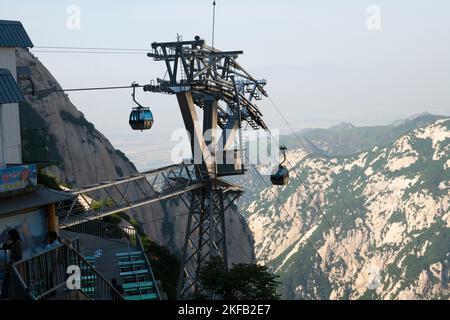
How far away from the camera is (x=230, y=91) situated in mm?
40688

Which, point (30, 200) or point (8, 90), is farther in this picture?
point (8, 90)

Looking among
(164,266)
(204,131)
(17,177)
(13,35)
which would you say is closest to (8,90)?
(17,177)

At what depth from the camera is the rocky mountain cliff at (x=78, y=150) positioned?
91.1 meters

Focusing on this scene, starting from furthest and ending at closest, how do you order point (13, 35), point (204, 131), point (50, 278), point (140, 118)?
point (204, 131), point (140, 118), point (13, 35), point (50, 278)

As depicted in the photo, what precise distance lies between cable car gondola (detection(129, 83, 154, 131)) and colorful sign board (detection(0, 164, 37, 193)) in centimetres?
1016

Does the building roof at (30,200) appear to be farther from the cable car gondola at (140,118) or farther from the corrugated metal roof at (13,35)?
the cable car gondola at (140,118)

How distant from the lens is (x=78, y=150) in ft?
312

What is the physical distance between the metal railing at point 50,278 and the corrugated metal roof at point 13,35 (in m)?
8.96

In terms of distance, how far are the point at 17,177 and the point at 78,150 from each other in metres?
73.9

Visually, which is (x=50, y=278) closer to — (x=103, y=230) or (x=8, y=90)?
(x=8, y=90)

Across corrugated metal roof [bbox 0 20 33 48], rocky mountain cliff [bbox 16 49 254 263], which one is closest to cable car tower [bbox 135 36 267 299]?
corrugated metal roof [bbox 0 20 33 48]

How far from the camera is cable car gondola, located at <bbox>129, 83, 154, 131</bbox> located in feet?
108

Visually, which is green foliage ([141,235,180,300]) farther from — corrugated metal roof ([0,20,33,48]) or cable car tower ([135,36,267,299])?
corrugated metal roof ([0,20,33,48])

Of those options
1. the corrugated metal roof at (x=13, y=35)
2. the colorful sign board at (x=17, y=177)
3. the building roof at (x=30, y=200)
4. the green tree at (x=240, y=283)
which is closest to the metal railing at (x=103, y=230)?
the green tree at (x=240, y=283)
